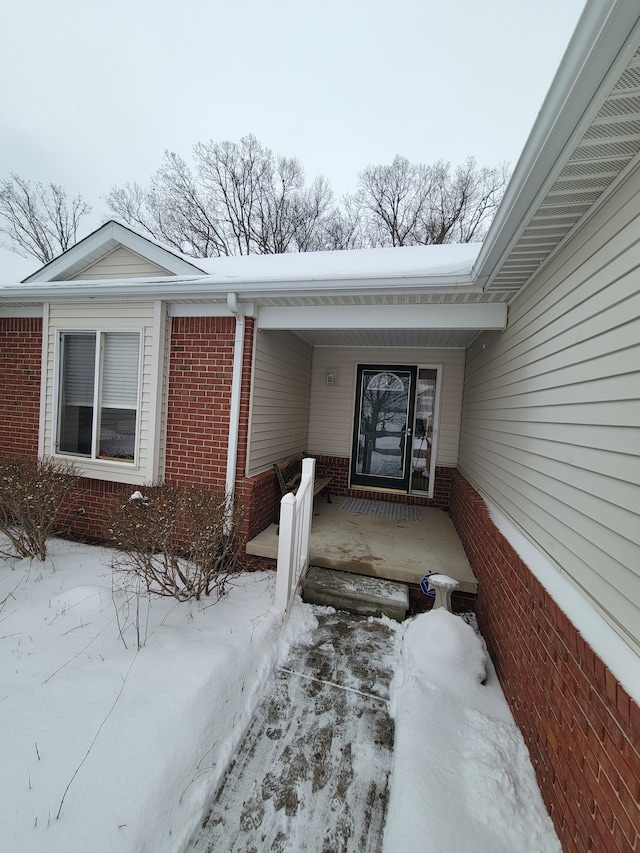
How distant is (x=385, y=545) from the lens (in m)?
4.22

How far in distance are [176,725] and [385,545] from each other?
2759mm

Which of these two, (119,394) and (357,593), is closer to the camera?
(357,593)

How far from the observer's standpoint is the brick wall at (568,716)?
1.25m

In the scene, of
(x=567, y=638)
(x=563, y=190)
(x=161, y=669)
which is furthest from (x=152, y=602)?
(x=563, y=190)

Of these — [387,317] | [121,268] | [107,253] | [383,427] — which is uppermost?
[107,253]

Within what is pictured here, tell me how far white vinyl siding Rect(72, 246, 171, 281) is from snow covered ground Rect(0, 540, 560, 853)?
3.63m

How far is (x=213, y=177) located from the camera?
14.7 meters

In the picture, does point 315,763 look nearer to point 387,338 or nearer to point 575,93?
point 575,93

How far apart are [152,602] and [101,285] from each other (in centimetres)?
349

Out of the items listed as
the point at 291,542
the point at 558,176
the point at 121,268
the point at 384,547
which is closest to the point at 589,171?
the point at 558,176

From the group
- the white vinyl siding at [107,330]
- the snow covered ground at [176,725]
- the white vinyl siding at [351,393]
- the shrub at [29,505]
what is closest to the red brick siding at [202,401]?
the white vinyl siding at [107,330]

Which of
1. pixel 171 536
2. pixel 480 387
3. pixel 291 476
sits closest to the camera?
pixel 171 536

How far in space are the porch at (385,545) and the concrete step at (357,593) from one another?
0.40ft

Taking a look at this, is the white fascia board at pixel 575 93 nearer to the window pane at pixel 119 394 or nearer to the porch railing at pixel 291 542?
the porch railing at pixel 291 542
